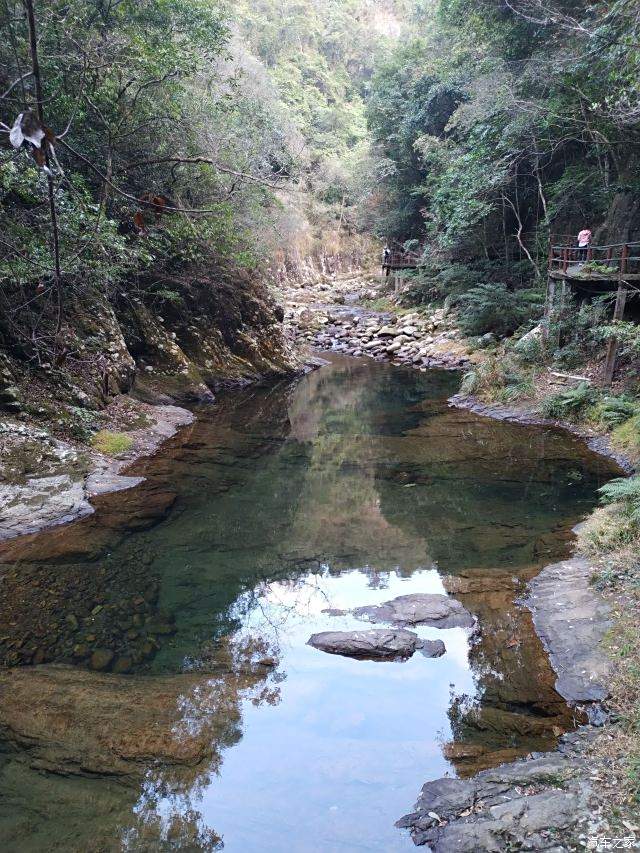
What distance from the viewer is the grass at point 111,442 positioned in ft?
31.8

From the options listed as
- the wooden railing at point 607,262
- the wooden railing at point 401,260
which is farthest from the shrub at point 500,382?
the wooden railing at point 401,260

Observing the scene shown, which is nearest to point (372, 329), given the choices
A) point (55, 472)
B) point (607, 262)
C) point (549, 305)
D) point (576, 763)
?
point (549, 305)

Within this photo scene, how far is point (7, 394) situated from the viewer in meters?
8.77

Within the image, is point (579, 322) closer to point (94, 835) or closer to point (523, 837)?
point (523, 837)

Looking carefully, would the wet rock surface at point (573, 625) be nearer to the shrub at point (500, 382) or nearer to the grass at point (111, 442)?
the grass at point (111, 442)

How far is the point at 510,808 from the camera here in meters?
3.09

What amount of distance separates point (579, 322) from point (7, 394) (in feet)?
40.1

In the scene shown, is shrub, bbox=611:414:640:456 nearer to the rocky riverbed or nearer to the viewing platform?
the viewing platform

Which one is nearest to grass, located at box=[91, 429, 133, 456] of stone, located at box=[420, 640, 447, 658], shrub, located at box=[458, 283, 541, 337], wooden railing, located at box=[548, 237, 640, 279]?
stone, located at box=[420, 640, 447, 658]

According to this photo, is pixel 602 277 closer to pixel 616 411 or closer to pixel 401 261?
pixel 616 411

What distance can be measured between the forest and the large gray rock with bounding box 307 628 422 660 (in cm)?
3

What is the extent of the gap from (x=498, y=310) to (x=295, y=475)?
1122 centimetres

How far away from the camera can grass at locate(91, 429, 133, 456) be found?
9.68m

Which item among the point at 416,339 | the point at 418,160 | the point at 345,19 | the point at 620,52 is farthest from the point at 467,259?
the point at 345,19
